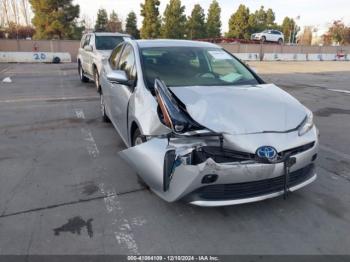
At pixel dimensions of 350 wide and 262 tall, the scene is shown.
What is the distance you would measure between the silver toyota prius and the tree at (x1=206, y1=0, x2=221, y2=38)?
48170 mm

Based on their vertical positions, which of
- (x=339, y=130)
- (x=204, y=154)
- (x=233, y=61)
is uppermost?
(x=233, y=61)

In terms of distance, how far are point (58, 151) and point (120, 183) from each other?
5.24ft

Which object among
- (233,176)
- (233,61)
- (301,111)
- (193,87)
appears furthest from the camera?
(233,61)

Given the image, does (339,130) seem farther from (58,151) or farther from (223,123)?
(58,151)

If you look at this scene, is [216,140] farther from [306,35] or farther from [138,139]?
[306,35]

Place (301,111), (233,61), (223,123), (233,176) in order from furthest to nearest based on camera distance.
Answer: (233,61), (301,111), (223,123), (233,176)

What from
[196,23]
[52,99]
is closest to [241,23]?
[196,23]

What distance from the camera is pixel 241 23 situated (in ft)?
169

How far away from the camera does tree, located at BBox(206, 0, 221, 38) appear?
165ft

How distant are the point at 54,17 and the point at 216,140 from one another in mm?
35253

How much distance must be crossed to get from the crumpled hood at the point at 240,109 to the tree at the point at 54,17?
34047 mm

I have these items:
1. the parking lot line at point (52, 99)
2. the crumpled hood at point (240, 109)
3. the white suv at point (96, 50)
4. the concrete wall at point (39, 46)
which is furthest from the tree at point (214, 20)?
the crumpled hood at point (240, 109)

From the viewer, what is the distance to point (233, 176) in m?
2.83

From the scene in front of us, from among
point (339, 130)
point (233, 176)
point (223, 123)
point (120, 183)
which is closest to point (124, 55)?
point (120, 183)
